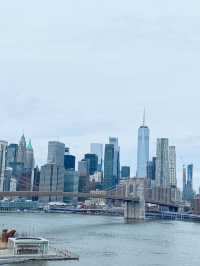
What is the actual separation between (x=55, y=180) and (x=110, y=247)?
14835 cm

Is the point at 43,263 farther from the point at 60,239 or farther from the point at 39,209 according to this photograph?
the point at 39,209

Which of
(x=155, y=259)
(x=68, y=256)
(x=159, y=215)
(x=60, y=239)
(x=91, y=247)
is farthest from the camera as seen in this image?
(x=159, y=215)

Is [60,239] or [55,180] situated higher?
[55,180]

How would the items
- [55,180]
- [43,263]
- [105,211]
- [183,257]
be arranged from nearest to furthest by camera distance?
[43,263] < [183,257] < [105,211] < [55,180]

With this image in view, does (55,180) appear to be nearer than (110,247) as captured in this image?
No

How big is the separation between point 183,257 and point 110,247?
758 centimetres

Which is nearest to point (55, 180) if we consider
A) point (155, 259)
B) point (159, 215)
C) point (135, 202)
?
point (159, 215)

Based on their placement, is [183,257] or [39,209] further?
[39,209]

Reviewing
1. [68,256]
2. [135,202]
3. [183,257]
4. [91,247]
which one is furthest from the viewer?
[135,202]

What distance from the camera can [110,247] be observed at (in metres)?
52.4

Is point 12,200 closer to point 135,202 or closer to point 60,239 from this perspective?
point 135,202

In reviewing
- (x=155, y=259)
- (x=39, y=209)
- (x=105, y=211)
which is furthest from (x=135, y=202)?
(x=155, y=259)

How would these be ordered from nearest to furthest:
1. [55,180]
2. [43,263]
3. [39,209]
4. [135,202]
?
1. [43,263]
2. [135,202]
3. [39,209]
4. [55,180]

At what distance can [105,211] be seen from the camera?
167625 millimetres
